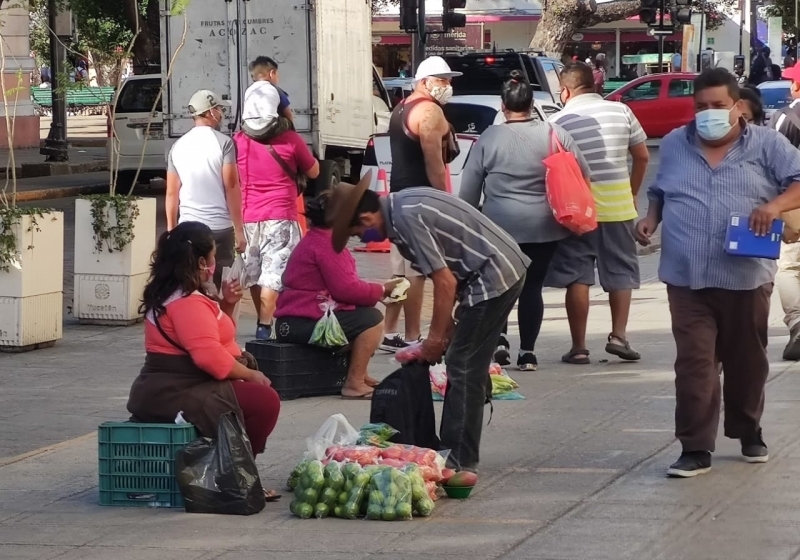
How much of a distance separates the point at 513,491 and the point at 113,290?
5.73m

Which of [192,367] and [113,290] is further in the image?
[113,290]

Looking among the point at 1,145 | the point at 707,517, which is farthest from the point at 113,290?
the point at 1,145

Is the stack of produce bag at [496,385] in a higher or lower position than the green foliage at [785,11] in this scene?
lower

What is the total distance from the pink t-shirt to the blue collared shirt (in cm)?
398

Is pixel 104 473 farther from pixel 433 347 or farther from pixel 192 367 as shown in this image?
pixel 433 347

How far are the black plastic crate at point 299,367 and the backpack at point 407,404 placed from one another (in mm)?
1910

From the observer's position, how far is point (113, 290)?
11352 mm

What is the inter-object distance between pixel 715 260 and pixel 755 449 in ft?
3.08

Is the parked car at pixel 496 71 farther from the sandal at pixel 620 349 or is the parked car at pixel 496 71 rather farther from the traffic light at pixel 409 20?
the sandal at pixel 620 349

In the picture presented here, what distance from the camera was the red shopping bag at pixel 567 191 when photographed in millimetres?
8602

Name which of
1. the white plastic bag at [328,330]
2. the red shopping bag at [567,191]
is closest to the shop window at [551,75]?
the red shopping bag at [567,191]

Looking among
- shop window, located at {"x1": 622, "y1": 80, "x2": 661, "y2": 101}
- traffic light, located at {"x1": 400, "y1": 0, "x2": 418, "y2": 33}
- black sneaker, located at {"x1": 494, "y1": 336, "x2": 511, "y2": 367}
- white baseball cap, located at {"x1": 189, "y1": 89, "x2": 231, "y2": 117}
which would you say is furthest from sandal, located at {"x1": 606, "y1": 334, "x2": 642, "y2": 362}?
shop window, located at {"x1": 622, "y1": 80, "x2": 661, "y2": 101}

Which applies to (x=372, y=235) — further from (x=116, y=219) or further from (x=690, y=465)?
(x=116, y=219)

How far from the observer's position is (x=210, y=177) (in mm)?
9625
